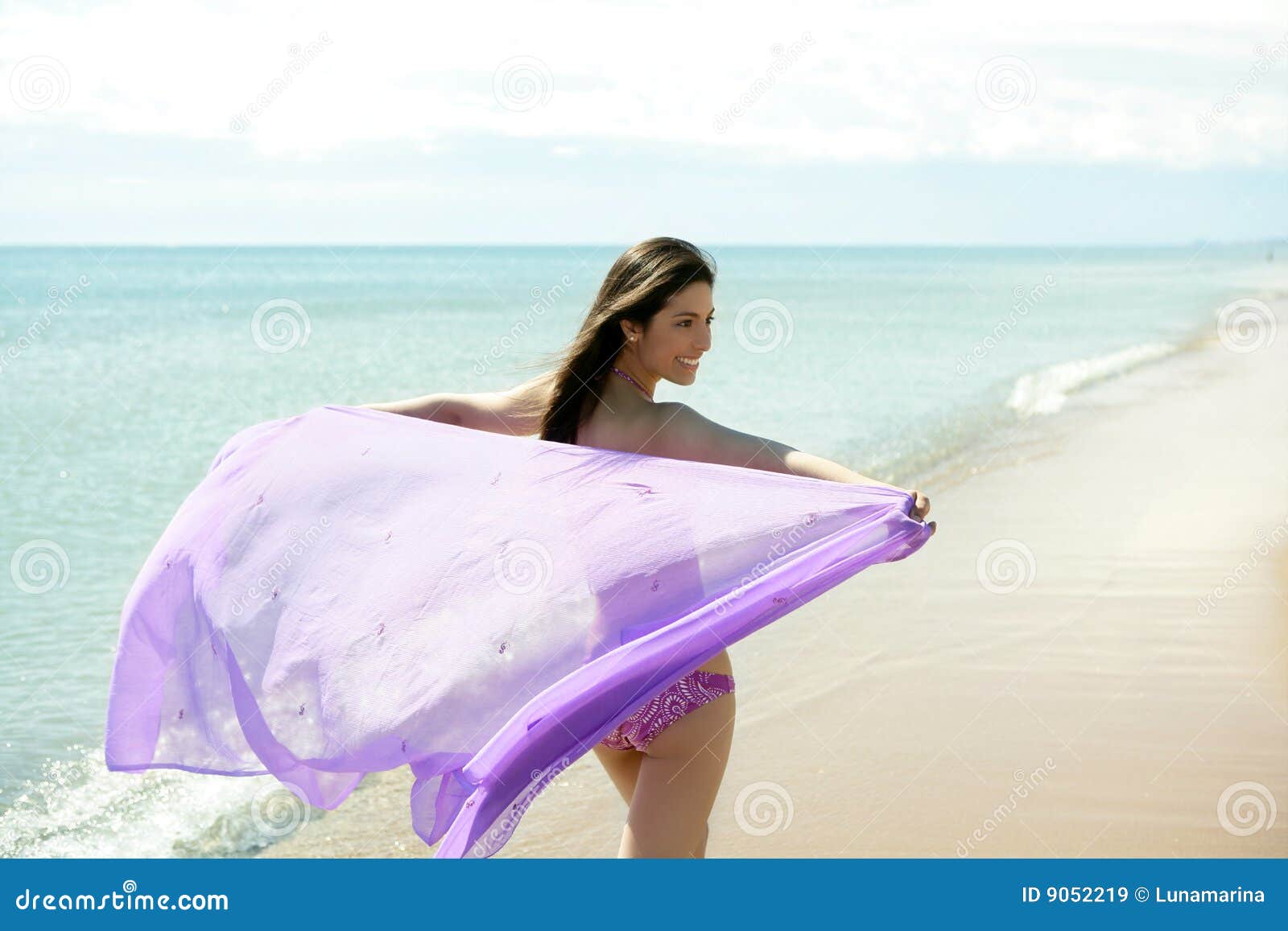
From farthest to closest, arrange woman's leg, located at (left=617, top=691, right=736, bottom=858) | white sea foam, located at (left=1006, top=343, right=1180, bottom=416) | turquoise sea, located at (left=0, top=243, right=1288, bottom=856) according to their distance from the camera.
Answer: white sea foam, located at (left=1006, top=343, right=1180, bottom=416) → turquoise sea, located at (left=0, top=243, right=1288, bottom=856) → woman's leg, located at (left=617, top=691, right=736, bottom=858)

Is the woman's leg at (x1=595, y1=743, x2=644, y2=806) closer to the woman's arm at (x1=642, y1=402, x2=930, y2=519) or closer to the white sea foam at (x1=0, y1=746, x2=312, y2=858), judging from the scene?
the woman's arm at (x1=642, y1=402, x2=930, y2=519)

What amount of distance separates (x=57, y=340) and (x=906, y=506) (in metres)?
27.1

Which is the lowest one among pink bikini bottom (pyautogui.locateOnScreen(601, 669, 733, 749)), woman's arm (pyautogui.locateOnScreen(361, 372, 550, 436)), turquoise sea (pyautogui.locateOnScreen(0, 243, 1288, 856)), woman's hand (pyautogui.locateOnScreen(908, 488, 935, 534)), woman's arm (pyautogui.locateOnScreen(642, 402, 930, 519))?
pink bikini bottom (pyautogui.locateOnScreen(601, 669, 733, 749))

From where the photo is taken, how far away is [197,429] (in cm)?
1568

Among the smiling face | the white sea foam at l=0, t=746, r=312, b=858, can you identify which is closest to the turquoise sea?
the white sea foam at l=0, t=746, r=312, b=858

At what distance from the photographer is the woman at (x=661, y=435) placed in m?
3.08

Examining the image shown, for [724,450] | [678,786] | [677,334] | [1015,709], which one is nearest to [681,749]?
[678,786]

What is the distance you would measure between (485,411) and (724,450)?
84 centimetres

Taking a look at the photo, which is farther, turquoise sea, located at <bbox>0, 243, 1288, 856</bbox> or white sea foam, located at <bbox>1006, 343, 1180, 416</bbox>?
white sea foam, located at <bbox>1006, 343, 1180, 416</bbox>

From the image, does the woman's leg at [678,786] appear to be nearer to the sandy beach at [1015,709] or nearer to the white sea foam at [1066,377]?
the sandy beach at [1015,709]

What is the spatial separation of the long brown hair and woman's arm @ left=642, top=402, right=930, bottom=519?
9.2 inches

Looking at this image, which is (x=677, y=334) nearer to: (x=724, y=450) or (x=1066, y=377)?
(x=724, y=450)

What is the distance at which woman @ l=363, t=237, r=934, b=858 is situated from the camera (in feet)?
10.1

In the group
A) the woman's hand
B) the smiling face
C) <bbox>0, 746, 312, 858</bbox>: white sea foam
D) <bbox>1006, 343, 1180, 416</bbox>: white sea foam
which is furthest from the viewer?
<bbox>1006, 343, 1180, 416</bbox>: white sea foam
